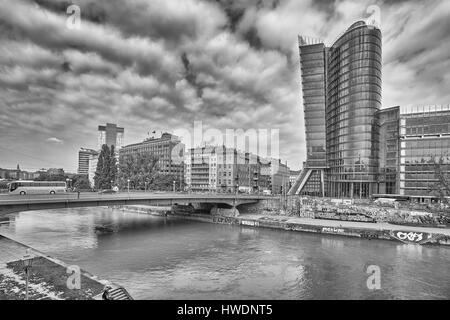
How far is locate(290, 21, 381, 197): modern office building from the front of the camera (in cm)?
9331

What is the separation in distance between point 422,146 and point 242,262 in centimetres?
7762

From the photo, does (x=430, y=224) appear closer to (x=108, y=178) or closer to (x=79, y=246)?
(x=79, y=246)

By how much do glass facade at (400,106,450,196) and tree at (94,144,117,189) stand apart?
103957 millimetres

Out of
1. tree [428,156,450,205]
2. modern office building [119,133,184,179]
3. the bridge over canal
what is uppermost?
modern office building [119,133,184,179]

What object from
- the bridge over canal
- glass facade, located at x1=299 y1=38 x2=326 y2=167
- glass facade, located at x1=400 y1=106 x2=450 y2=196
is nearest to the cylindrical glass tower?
glass facade, located at x1=299 y1=38 x2=326 y2=167

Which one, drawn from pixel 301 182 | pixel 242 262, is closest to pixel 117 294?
pixel 242 262

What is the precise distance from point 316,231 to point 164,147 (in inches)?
4795

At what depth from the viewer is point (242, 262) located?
3209 cm

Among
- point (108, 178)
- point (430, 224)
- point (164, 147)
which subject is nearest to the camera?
point (430, 224)

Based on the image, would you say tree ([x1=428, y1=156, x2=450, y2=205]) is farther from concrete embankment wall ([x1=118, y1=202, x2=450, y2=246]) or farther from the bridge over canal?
the bridge over canal

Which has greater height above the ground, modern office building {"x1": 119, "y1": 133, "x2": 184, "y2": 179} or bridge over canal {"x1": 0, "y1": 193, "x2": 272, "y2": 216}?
modern office building {"x1": 119, "y1": 133, "x2": 184, "y2": 179}
